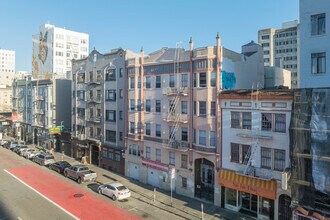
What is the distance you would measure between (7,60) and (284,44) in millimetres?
184346

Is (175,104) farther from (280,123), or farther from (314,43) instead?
(314,43)

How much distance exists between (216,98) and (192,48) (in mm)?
6719

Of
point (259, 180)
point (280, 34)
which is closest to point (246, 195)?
point (259, 180)

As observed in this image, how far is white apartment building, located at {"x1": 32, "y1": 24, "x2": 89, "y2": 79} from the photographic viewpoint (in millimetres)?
102250

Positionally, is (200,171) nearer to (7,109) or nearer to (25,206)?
(25,206)

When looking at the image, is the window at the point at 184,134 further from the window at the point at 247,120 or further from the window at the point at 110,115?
the window at the point at 110,115

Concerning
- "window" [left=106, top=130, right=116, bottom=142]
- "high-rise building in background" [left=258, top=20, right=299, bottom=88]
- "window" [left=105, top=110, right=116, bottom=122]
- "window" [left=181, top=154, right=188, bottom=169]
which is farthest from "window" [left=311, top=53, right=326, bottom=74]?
"high-rise building in background" [left=258, top=20, right=299, bottom=88]

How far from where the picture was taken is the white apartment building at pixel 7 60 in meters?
193

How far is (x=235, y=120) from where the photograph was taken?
27438mm

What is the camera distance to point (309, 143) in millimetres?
21469

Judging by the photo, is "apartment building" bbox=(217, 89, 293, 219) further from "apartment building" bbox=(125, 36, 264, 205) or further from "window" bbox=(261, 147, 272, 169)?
"apartment building" bbox=(125, 36, 264, 205)

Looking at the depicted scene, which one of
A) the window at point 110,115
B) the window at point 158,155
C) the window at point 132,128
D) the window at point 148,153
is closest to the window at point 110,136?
the window at point 110,115

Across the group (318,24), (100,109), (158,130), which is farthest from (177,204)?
(100,109)

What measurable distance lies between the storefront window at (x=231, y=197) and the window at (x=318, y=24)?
54.7ft
